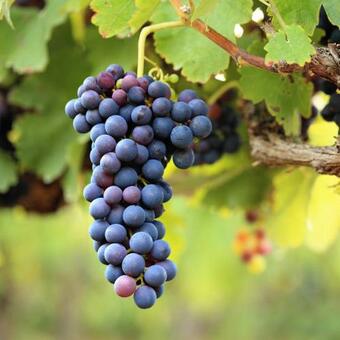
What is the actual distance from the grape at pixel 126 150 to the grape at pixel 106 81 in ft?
0.34

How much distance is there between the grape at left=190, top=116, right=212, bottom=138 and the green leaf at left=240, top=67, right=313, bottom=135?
23 centimetres

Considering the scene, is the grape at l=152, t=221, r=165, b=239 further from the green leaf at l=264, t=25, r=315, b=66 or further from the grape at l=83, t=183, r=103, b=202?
the green leaf at l=264, t=25, r=315, b=66


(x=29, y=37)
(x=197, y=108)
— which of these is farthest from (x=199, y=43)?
(x=29, y=37)

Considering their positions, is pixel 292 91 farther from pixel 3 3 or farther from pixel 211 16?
pixel 3 3

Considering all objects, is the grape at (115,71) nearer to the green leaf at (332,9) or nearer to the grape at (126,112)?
the grape at (126,112)

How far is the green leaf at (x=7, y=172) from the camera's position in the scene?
1930 mm

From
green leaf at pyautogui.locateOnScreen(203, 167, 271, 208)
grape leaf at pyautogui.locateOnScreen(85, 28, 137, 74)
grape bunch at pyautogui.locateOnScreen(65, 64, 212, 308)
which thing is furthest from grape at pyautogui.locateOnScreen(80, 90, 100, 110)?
green leaf at pyautogui.locateOnScreen(203, 167, 271, 208)

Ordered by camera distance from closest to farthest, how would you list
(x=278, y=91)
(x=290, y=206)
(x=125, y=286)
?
(x=125, y=286), (x=278, y=91), (x=290, y=206)

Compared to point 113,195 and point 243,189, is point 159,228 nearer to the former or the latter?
point 113,195

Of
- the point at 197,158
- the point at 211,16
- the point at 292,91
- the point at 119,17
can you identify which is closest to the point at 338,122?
the point at 292,91

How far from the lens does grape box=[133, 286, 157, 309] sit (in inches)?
38.3

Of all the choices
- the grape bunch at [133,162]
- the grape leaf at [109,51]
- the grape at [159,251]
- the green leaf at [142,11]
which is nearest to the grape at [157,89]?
the grape bunch at [133,162]

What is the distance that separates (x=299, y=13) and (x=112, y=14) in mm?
270

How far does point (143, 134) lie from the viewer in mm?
1043
